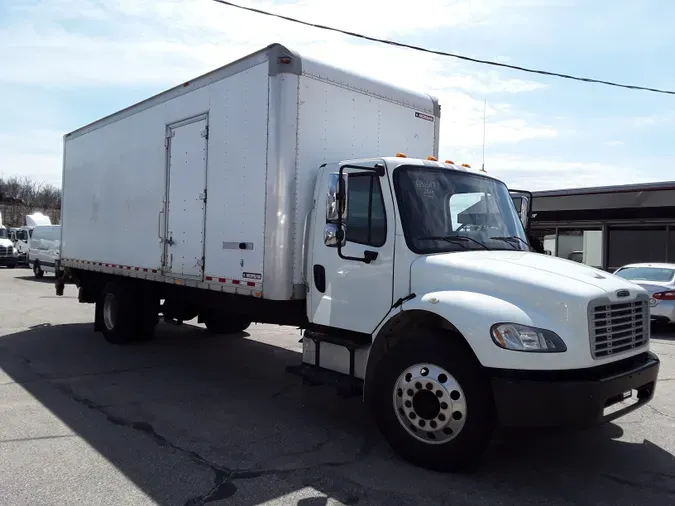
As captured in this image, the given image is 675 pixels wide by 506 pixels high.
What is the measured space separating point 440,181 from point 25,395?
16.2 feet

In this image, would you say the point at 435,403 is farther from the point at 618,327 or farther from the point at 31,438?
the point at 31,438

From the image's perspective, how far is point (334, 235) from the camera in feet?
16.4

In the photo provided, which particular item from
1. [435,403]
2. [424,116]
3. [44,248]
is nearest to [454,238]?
[435,403]

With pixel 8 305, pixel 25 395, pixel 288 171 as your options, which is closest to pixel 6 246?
pixel 8 305

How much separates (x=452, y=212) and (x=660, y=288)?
9.05 meters

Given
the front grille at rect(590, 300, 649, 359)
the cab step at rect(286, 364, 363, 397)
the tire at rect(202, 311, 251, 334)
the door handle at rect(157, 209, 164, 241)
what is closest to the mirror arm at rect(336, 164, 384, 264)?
the cab step at rect(286, 364, 363, 397)

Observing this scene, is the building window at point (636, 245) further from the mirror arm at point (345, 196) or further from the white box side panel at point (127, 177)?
the mirror arm at point (345, 196)

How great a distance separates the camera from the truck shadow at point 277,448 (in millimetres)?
3959

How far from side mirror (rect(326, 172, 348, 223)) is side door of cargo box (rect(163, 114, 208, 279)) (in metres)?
2.45

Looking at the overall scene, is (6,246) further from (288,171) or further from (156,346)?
(288,171)

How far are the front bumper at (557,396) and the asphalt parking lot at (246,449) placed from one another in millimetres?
548

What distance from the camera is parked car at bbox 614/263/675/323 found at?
1187 centimetres

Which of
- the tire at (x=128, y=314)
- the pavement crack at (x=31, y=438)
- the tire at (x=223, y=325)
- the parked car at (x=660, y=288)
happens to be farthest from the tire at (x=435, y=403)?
the parked car at (x=660, y=288)

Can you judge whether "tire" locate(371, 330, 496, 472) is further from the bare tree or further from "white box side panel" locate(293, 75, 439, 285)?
the bare tree
